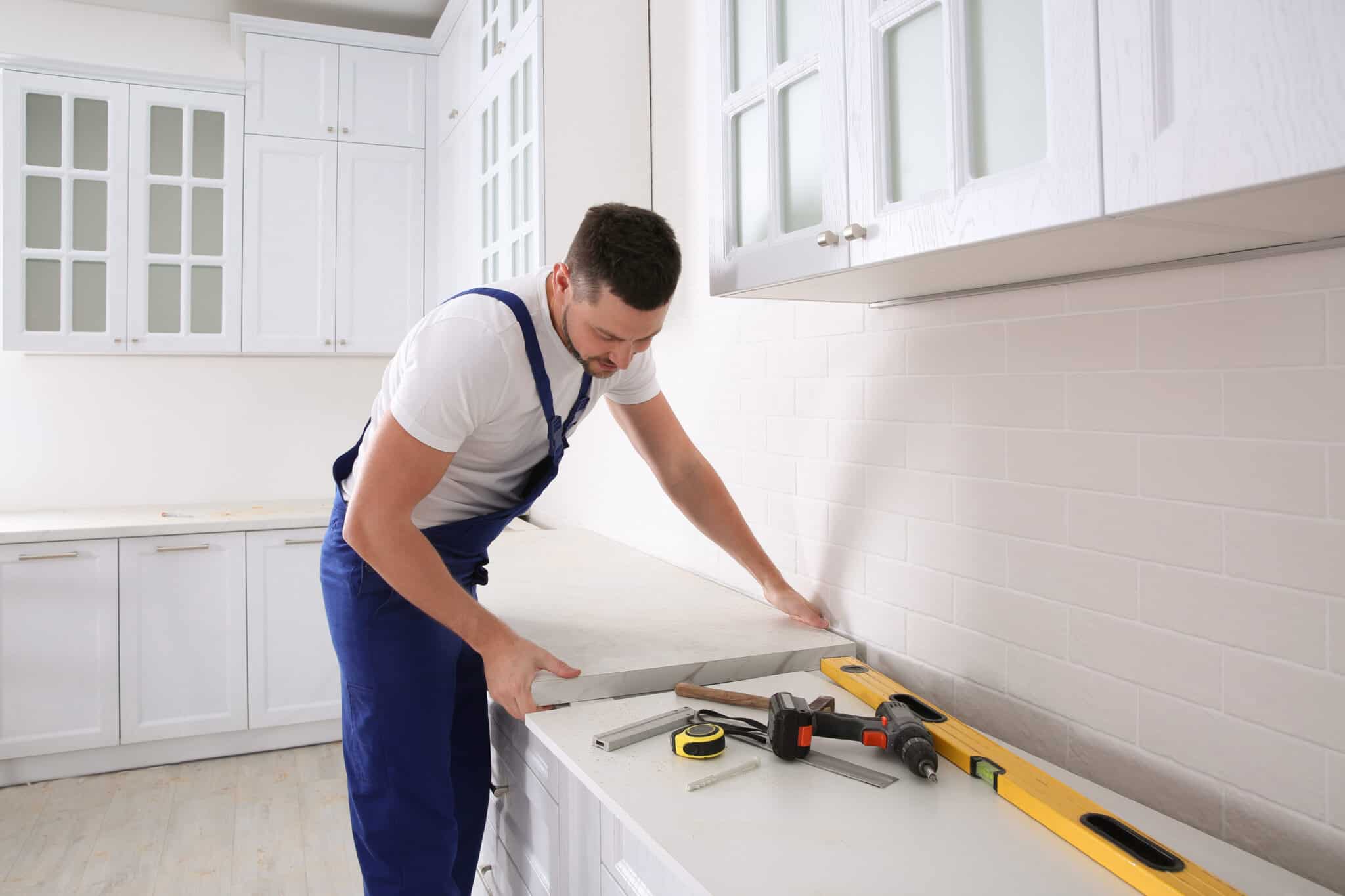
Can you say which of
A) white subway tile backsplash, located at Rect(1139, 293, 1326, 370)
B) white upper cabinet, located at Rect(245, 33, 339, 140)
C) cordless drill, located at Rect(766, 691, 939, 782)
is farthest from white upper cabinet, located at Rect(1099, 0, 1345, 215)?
white upper cabinet, located at Rect(245, 33, 339, 140)

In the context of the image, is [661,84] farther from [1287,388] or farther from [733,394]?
[1287,388]

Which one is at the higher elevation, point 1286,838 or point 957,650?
point 957,650

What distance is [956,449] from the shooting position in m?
1.43

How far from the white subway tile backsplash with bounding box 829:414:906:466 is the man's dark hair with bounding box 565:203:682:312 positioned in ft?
1.59

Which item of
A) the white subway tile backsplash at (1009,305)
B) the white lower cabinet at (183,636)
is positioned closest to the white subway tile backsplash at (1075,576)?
the white subway tile backsplash at (1009,305)

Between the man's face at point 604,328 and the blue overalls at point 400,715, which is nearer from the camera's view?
the man's face at point 604,328

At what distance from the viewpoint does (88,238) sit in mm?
3465

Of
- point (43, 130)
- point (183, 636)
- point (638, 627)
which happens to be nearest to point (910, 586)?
point (638, 627)

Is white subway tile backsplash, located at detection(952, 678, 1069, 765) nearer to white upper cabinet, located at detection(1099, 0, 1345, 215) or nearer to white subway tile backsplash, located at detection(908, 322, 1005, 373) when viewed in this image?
white subway tile backsplash, located at detection(908, 322, 1005, 373)

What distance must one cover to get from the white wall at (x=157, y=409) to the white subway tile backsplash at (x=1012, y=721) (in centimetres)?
330

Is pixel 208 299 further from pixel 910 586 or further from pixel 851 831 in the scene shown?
pixel 851 831

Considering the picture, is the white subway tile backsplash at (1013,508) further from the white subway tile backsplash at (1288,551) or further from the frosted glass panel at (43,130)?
the frosted glass panel at (43,130)

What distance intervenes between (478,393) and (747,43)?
27.7 inches

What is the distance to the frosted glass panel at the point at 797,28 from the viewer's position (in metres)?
1.23
